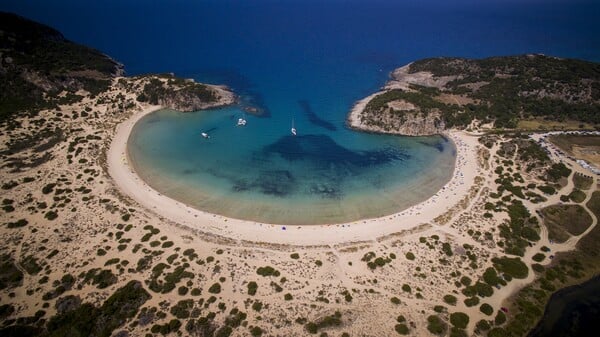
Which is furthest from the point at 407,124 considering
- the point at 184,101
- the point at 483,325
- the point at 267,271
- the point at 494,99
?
the point at 184,101

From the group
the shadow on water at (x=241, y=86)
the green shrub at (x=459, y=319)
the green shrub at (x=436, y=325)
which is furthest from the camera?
the shadow on water at (x=241, y=86)

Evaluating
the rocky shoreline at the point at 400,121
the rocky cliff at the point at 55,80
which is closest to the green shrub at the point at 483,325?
the rocky shoreline at the point at 400,121

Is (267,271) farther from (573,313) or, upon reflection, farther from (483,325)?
(573,313)

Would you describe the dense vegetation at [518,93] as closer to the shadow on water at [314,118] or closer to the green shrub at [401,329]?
the shadow on water at [314,118]

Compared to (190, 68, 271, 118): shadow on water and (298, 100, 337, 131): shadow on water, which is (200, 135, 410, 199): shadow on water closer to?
(298, 100, 337, 131): shadow on water

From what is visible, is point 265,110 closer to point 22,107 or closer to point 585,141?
point 22,107
